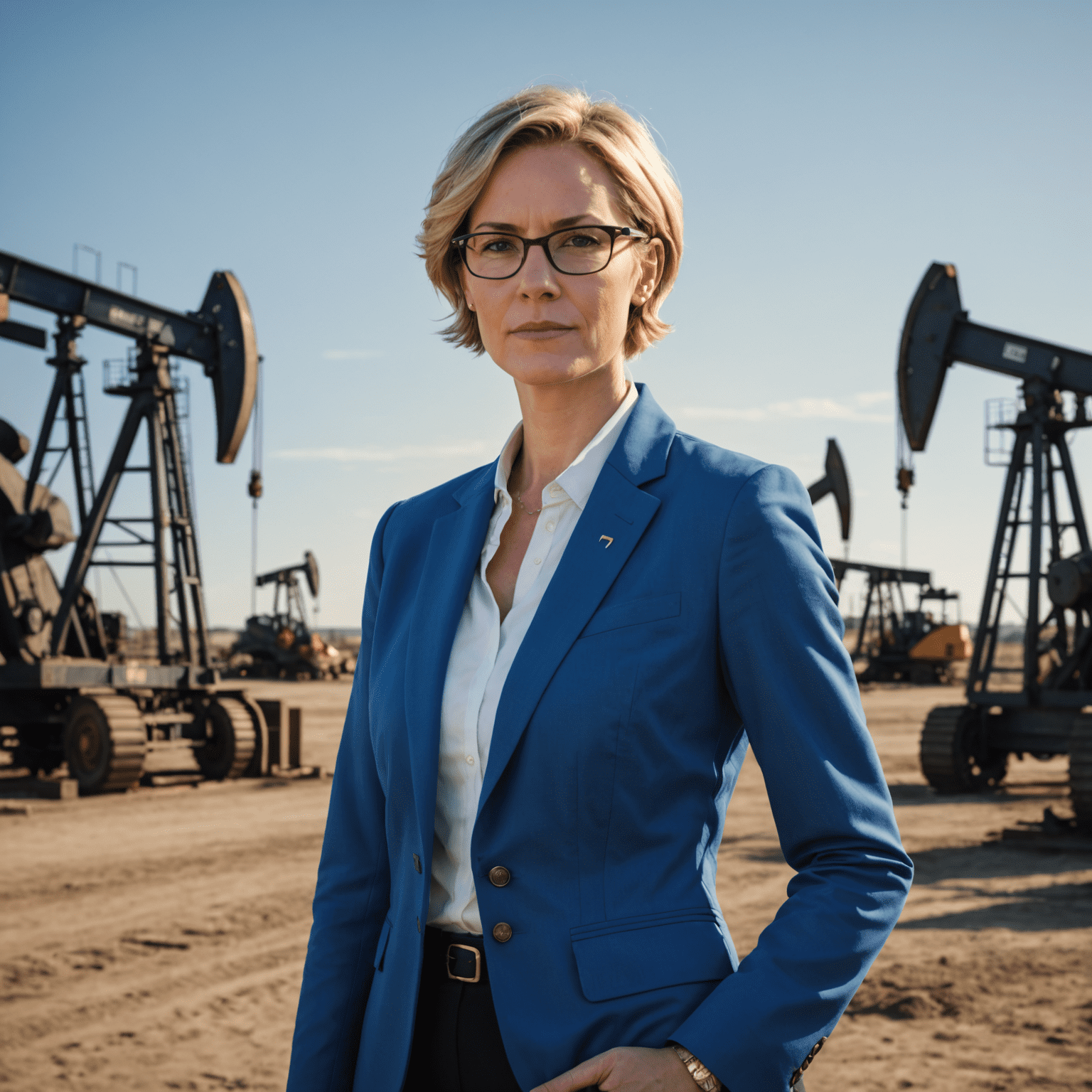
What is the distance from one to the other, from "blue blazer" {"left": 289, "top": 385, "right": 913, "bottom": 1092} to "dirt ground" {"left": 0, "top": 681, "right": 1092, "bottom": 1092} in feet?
11.8

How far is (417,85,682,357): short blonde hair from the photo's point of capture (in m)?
1.56

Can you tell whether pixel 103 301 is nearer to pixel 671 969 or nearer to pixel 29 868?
pixel 29 868

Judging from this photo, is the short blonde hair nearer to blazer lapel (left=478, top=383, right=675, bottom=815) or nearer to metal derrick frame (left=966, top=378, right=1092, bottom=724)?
blazer lapel (left=478, top=383, right=675, bottom=815)

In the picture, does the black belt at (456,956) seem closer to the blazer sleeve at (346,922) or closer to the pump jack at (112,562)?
the blazer sleeve at (346,922)

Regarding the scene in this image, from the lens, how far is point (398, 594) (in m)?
1.87

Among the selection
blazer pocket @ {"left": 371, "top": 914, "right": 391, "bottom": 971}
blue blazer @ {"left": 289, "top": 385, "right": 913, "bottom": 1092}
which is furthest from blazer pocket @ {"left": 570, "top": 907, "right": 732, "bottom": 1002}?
blazer pocket @ {"left": 371, "top": 914, "right": 391, "bottom": 971}

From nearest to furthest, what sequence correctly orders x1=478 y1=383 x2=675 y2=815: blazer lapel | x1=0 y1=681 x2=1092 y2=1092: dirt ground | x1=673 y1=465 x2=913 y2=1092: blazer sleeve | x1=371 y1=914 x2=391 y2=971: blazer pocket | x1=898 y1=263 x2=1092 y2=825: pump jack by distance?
x1=673 y1=465 x2=913 y2=1092: blazer sleeve
x1=478 y1=383 x2=675 y2=815: blazer lapel
x1=371 y1=914 x2=391 y2=971: blazer pocket
x1=0 y1=681 x2=1092 y2=1092: dirt ground
x1=898 y1=263 x2=1092 y2=825: pump jack

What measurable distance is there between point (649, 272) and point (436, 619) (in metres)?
0.63

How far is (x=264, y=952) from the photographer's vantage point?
6258 millimetres

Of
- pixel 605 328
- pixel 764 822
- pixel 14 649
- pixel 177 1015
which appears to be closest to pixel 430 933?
pixel 605 328

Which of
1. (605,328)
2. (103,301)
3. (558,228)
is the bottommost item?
(605,328)

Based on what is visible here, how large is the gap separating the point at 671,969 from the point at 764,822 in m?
10.3

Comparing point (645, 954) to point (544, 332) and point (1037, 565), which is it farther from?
point (1037, 565)

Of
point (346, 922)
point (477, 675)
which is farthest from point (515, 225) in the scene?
point (346, 922)
